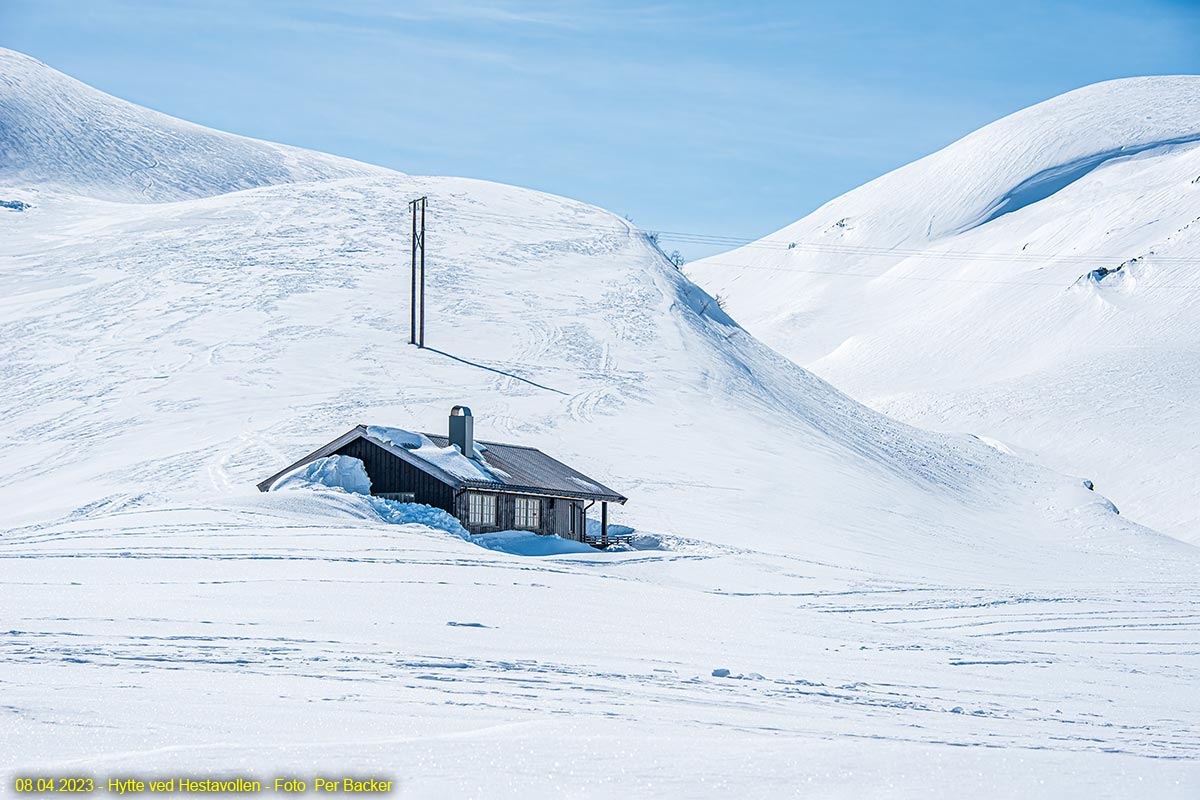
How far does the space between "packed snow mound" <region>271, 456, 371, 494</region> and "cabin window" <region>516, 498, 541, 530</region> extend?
4.05 meters

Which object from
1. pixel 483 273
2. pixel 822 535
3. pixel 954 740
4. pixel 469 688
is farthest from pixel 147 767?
pixel 483 273

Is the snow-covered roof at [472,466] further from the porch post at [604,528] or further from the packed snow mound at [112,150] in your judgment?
the packed snow mound at [112,150]

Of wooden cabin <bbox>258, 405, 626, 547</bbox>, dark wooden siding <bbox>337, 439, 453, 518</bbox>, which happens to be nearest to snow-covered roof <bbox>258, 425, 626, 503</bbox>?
wooden cabin <bbox>258, 405, 626, 547</bbox>

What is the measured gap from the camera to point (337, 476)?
31.6m

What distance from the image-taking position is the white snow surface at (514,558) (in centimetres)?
1076

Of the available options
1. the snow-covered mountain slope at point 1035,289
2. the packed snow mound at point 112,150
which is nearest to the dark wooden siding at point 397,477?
the snow-covered mountain slope at point 1035,289

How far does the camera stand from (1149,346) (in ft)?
283

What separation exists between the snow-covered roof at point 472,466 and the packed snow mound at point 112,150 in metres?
76.6

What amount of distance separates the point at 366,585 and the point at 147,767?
12783 mm

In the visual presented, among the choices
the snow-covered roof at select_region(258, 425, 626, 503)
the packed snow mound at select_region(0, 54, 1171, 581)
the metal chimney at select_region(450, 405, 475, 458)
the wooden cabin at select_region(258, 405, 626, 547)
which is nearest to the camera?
the wooden cabin at select_region(258, 405, 626, 547)

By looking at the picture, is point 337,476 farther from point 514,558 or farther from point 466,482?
point 514,558

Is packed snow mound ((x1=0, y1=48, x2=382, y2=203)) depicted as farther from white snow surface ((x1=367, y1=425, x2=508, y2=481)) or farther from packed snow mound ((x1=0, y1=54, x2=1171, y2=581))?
white snow surface ((x1=367, y1=425, x2=508, y2=481))

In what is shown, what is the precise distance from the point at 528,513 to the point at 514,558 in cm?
625

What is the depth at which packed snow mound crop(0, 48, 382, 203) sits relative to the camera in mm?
105125
